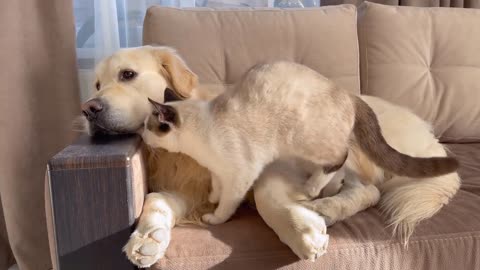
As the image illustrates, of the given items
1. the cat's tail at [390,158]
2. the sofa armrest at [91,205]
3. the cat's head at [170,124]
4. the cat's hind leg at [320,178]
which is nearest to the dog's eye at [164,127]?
the cat's head at [170,124]

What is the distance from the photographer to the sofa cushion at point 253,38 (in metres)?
1.78

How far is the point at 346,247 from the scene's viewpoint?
3.51ft

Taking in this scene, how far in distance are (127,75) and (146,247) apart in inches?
20.6

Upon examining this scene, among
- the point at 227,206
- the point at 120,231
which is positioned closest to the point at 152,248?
the point at 120,231

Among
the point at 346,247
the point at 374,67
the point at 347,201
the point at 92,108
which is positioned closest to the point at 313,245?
the point at 346,247

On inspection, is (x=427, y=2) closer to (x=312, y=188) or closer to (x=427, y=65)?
(x=427, y=65)

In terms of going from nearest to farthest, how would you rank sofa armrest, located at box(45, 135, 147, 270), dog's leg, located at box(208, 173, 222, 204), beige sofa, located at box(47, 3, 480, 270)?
sofa armrest, located at box(45, 135, 147, 270), beige sofa, located at box(47, 3, 480, 270), dog's leg, located at box(208, 173, 222, 204)

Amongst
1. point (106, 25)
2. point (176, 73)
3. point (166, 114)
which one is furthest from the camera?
point (106, 25)

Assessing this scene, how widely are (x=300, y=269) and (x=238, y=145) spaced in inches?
12.7

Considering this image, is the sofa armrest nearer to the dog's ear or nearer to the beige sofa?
the beige sofa

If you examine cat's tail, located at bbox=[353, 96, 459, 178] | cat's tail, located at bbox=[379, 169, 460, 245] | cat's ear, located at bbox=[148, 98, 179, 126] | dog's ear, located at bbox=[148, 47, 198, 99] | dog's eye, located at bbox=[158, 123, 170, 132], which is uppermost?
dog's ear, located at bbox=[148, 47, 198, 99]

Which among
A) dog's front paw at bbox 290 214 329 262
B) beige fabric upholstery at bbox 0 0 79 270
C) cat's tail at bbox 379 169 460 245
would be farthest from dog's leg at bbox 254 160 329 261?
beige fabric upholstery at bbox 0 0 79 270

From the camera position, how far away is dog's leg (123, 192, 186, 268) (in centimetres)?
100

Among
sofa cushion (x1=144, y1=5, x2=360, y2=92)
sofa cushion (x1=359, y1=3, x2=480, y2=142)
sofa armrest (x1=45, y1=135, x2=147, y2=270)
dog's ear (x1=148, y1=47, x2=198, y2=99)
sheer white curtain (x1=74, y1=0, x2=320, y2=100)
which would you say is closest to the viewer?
sofa armrest (x1=45, y1=135, x2=147, y2=270)
